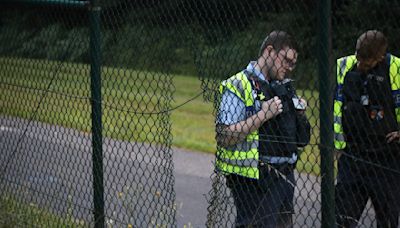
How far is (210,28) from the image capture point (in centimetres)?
423

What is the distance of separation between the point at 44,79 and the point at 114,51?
51cm

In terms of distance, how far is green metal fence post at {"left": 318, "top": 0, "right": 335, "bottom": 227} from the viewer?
141 inches

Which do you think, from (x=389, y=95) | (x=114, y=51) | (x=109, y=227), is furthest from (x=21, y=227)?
(x=389, y=95)

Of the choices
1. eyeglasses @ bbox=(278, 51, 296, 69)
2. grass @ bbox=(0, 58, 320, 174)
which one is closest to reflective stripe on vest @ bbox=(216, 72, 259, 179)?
eyeglasses @ bbox=(278, 51, 296, 69)

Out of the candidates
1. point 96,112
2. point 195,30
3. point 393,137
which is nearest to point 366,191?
point 393,137

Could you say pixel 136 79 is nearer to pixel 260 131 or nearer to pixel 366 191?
pixel 260 131

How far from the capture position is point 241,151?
14.2ft

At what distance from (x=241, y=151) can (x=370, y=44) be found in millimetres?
1042

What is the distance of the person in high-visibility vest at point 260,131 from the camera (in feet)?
13.9

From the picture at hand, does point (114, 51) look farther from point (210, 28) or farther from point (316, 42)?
point (316, 42)

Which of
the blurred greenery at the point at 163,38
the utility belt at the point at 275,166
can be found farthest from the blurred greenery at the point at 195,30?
the utility belt at the point at 275,166

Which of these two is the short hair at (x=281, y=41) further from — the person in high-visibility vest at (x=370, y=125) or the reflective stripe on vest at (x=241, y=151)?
the person in high-visibility vest at (x=370, y=125)

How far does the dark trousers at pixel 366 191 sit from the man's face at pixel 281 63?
0.92 metres

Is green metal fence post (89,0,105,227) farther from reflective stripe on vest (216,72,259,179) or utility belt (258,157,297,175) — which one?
utility belt (258,157,297,175)
